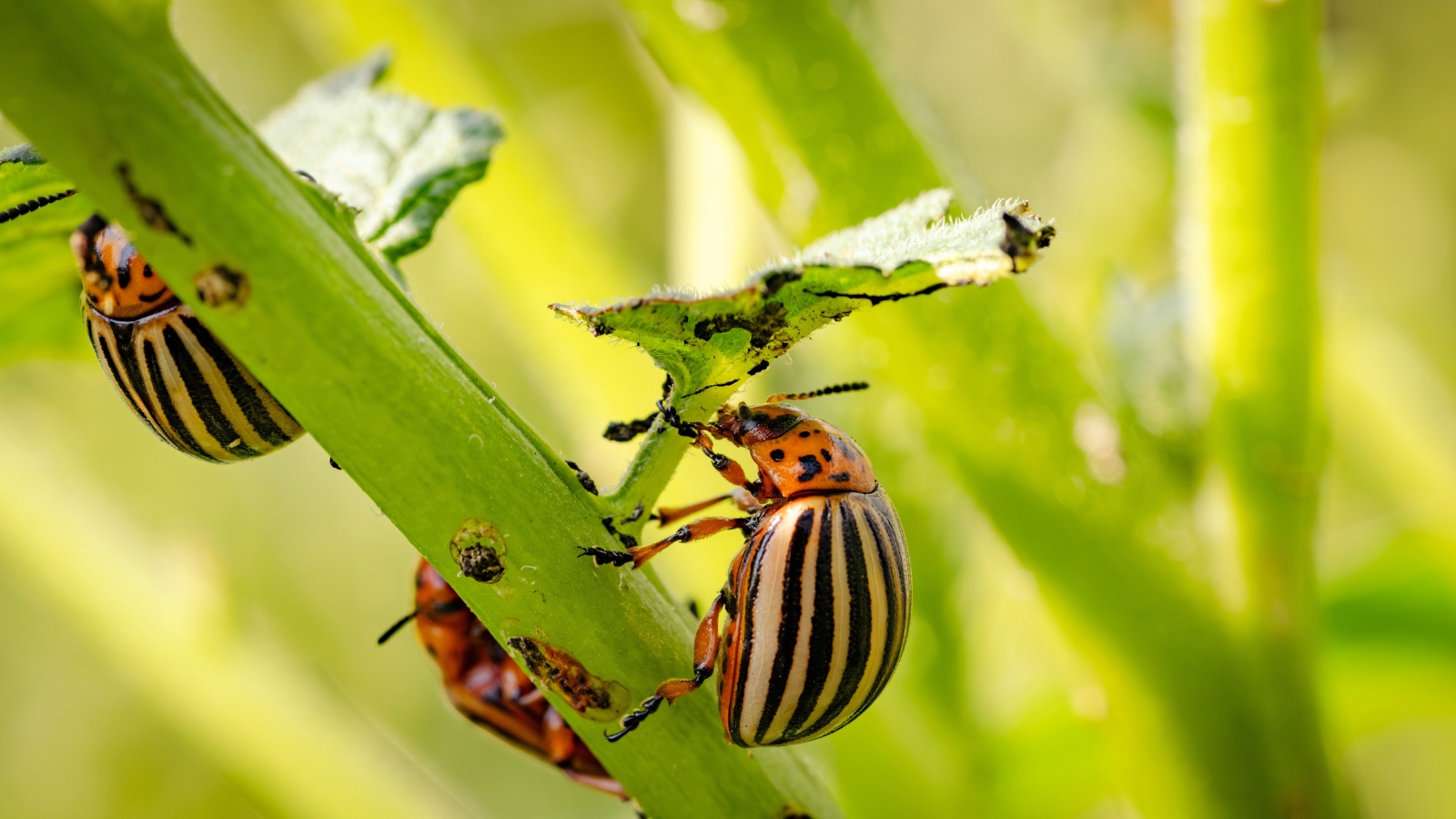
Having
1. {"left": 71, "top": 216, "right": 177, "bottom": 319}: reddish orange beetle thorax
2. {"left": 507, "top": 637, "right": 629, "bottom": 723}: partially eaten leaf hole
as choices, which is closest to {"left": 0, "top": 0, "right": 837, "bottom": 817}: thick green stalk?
{"left": 507, "top": 637, "right": 629, "bottom": 723}: partially eaten leaf hole

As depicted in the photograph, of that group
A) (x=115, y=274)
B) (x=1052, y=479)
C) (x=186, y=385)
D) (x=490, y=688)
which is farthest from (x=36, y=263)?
(x=1052, y=479)

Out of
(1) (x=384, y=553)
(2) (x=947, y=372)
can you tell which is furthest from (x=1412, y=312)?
(1) (x=384, y=553)

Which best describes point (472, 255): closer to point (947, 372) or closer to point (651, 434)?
point (947, 372)

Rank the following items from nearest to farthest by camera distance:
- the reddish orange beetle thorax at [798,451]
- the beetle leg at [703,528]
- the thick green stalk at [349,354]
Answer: the thick green stalk at [349,354] → the beetle leg at [703,528] → the reddish orange beetle thorax at [798,451]

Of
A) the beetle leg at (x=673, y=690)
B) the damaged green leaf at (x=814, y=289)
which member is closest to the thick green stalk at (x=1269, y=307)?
the damaged green leaf at (x=814, y=289)

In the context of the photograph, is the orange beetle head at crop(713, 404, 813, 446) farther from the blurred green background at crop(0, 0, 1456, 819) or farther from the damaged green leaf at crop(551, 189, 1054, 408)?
the damaged green leaf at crop(551, 189, 1054, 408)

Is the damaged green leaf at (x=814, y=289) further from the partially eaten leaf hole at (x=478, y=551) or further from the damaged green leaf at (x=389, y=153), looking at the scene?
the damaged green leaf at (x=389, y=153)

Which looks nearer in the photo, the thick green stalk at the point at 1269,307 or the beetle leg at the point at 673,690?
the beetle leg at the point at 673,690
